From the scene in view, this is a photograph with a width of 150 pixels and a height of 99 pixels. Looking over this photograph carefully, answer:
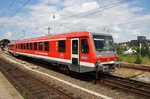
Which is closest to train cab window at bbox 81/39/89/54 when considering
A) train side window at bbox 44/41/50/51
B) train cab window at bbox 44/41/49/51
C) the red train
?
the red train

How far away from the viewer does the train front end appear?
38.8 ft

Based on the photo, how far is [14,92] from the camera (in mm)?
9891

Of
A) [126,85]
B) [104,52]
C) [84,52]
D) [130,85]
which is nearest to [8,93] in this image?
[84,52]

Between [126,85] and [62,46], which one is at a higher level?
[62,46]

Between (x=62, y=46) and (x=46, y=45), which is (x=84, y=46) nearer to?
(x=62, y=46)

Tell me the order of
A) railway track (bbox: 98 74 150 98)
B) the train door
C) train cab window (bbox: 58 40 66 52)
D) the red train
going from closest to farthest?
railway track (bbox: 98 74 150 98)
the red train
the train door
train cab window (bbox: 58 40 66 52)

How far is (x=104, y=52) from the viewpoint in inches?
487

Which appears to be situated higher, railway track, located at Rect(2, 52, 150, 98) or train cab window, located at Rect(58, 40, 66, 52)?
train cab window, located at Rect(58, 40, 66, 52)

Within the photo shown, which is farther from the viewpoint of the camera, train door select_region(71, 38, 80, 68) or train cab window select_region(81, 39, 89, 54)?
train door select_region(71, 38, 80, 68)

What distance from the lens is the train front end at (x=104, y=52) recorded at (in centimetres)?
1183

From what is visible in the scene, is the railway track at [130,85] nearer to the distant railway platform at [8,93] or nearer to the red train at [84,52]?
the red train at [84,52]

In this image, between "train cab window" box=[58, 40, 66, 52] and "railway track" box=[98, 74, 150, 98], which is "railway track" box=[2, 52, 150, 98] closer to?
"railway track" box=[98, 74, 150, 98]

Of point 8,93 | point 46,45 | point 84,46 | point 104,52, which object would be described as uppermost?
point 46,45

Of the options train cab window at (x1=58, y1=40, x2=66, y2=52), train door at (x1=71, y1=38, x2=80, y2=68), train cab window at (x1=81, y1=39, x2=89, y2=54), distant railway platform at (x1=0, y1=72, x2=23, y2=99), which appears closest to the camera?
distant railway platform at (x1=0, y1=72, x2=23, y2=99)
